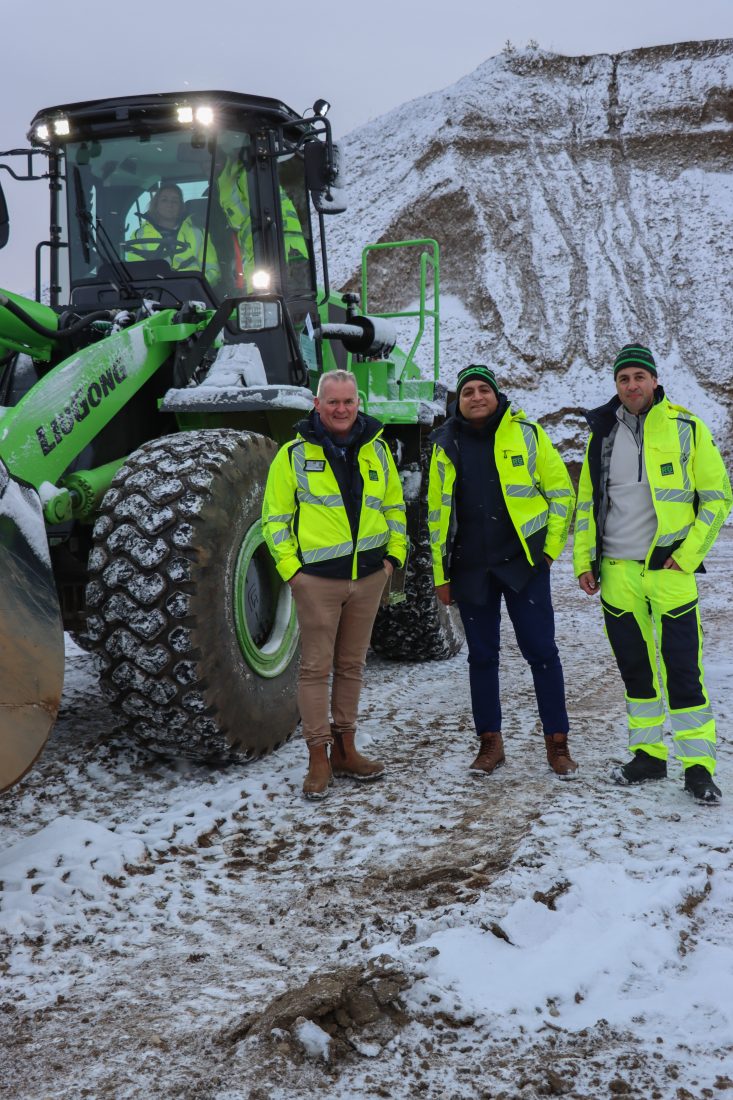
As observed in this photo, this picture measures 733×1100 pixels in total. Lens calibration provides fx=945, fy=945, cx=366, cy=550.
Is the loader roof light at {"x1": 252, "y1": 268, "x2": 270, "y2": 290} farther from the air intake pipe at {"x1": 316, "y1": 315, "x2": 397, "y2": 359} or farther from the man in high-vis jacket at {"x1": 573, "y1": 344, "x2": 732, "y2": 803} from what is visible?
the man in high-vis jacket at {"x1": 573, "y1": 344, "x2": 732, "y2": 803}

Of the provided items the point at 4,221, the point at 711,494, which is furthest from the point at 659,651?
the point at 4,221

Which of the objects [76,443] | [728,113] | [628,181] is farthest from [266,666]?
[728,113]

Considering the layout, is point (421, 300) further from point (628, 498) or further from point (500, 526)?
point (628, 498)

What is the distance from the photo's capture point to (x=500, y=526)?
13.8 ft

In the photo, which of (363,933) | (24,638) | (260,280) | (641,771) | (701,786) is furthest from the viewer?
(260,280)

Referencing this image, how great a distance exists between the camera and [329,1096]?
2.05m

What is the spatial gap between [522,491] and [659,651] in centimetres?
91

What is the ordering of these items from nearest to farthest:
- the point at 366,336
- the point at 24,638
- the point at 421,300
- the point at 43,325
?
the point at 24,638 < the point at 43,325 < the point at 421,300 < the point at 366,336

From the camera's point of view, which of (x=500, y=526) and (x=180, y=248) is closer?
(x=500, y=526)

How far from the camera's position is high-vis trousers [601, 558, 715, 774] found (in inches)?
155

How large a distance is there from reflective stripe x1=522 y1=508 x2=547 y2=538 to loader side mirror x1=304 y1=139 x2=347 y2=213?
2328mm

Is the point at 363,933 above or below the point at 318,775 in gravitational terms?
below

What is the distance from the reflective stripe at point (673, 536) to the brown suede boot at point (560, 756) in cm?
96

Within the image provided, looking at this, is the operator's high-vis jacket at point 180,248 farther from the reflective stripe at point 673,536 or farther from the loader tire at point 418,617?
the reflective stripe at point 673,536
